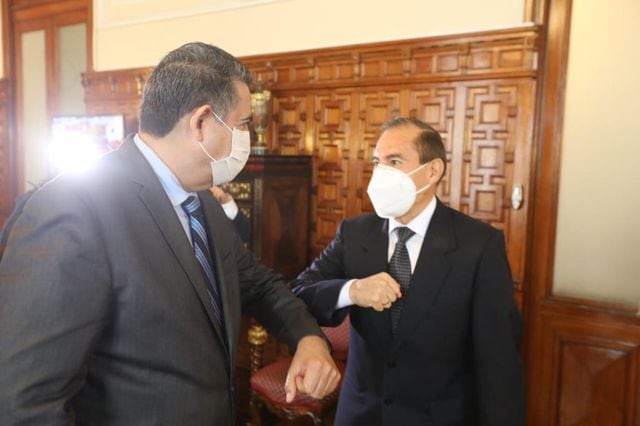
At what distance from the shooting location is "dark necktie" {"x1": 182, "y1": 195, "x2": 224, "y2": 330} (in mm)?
1200

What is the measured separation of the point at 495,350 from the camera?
151 centimetres

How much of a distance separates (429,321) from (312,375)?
1.63 feet

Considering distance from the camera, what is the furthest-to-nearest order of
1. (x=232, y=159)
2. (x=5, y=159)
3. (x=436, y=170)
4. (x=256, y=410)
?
(x=5, y=159)
(x=256, y=410)
(x=436, y=170)
(x=232, y=159)

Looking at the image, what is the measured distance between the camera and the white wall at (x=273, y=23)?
9.89ft

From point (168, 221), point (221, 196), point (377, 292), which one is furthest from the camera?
point (221, 196)

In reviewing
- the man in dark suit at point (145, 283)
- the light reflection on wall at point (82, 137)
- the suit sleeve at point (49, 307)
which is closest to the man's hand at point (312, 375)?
the man in dark suit at point (145, 283)

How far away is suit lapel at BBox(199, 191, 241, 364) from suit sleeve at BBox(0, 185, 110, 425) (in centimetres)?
33

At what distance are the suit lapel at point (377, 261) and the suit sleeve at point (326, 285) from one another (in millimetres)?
95

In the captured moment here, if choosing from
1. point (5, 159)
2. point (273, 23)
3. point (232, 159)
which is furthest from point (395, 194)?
point (5, 159)

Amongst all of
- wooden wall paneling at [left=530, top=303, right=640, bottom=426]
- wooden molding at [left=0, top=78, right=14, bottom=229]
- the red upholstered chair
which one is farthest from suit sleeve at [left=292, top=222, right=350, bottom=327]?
A: wooden molding at [left=0, top=78, right=14, bottom=229]

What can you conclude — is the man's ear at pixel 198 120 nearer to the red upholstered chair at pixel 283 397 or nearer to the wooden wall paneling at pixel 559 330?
the red upholstered chair at pixel 283 397

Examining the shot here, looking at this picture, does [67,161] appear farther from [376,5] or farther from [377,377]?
[377,377]

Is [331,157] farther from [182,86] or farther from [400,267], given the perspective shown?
[182,86]

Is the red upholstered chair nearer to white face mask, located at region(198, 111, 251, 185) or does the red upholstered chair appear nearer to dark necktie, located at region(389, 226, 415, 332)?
dark necktie, located at region(389, 226, 415, 332)
